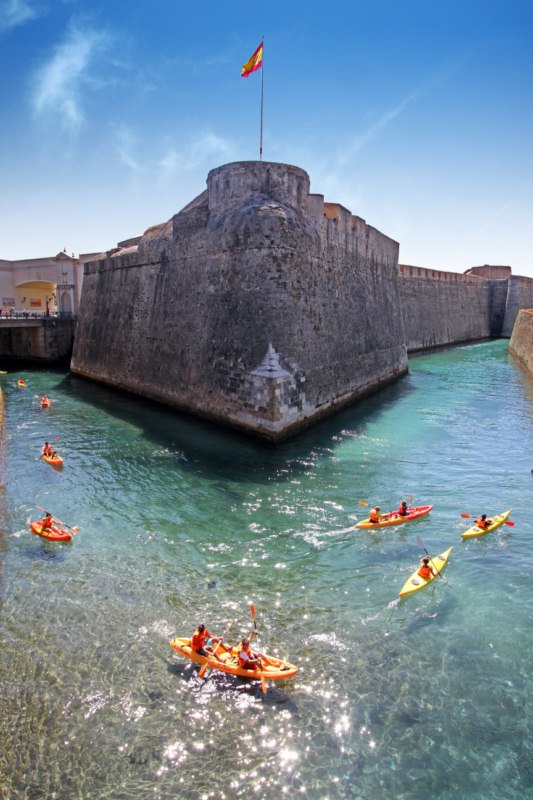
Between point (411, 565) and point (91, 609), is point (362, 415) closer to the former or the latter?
point (411, 565)

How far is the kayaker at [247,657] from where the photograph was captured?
5500 millimetres

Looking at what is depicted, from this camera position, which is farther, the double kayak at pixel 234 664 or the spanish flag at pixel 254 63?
the spanish flag at pixel 254 63

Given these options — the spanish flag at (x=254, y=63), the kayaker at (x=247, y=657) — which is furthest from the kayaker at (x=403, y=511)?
the spanish flag at (x=254, y=63)

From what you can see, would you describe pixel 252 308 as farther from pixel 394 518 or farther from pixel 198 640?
pixel 198 640

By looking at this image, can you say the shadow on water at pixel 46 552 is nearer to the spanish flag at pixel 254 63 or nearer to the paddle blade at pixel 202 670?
the paddle blade at pixel 202 670

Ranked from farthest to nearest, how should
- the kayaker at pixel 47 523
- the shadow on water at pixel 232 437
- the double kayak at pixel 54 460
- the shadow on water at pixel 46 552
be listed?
the double kayak at pixel 54 460
the shadow on water at pixel 232 437
the kayaker at pixel 47 523
the shadow on water at pixel 46 552

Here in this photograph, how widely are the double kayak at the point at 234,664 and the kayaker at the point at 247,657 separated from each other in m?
0.05

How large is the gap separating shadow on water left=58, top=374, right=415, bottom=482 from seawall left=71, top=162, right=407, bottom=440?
0.42 meters

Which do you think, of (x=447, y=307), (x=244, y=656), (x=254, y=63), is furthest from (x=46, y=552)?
(x=447, y=307)

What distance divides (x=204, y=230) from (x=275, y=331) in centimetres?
503

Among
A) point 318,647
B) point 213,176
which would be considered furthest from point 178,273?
point 318,647

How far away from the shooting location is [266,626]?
637 cm

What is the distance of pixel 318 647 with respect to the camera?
5980 millimetres

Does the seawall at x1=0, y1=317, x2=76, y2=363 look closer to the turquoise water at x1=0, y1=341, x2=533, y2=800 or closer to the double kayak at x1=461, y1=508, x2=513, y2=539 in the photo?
the turquoise water at x1=0, y1=341, x2=533, y2=800
